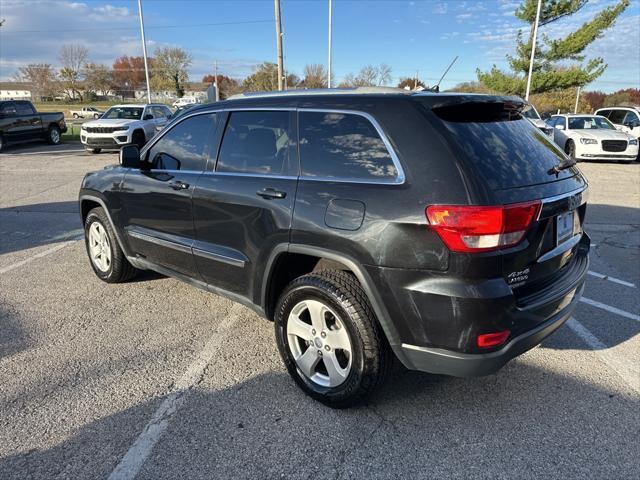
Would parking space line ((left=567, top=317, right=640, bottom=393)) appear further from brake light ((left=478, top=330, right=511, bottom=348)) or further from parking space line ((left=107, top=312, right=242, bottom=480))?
parking space line ((left=107, top=312, right=242, bottom=480))

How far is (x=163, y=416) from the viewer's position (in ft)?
9.04

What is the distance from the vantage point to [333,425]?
2695 millimetres

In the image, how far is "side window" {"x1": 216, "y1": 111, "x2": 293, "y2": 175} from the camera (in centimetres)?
303

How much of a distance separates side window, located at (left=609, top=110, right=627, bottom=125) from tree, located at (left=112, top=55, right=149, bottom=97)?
86319 millimetres

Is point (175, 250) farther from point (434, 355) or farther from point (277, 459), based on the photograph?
point (434, 355)

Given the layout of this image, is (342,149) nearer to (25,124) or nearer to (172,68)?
(25,124)

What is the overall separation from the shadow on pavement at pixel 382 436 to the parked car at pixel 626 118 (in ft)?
59.0

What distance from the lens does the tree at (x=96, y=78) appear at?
2906 inches

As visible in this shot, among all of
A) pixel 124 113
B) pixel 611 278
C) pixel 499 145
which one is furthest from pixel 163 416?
pixel 124 113

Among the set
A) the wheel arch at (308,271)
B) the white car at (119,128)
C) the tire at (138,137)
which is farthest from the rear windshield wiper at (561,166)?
the tire at (138,137)

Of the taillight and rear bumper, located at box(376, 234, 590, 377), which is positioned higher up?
the taillight

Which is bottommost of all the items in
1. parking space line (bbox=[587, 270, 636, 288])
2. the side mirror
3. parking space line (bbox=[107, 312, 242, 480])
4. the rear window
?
parking space line (bbox=[107, 312, 242, 480])

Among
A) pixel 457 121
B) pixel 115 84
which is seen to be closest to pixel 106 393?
pixel 457 121

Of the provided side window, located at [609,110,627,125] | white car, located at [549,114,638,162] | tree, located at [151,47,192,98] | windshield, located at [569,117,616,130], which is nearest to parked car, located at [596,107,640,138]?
side window, located at [609,110,627,125]
